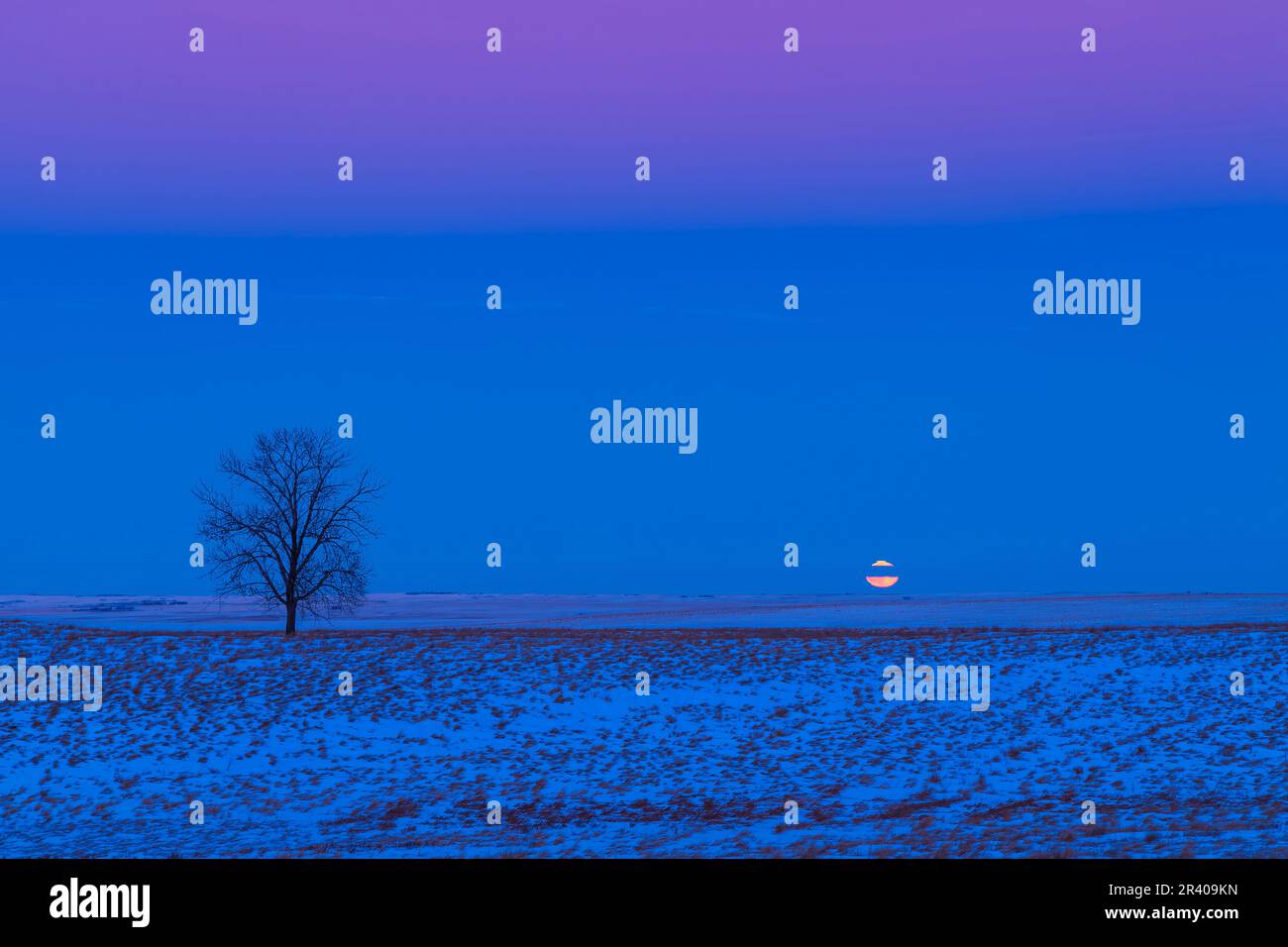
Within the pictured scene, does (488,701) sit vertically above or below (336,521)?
below

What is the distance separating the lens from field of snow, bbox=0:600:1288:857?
1903cm

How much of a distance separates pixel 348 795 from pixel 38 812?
18.2 ft

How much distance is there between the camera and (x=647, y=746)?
25.7m

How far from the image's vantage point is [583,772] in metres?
23.9

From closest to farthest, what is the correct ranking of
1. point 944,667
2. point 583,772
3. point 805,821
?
→ point 805,821 < point 583,772 < point 944,667

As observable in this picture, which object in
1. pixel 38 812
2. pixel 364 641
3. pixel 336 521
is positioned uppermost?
pixel 336 521

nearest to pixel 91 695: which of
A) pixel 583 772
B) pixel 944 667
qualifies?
pixel 583 772

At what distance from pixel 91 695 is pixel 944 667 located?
20827mm

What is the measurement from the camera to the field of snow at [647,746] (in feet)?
62.4

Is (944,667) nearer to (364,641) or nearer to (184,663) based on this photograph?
(364,641)
